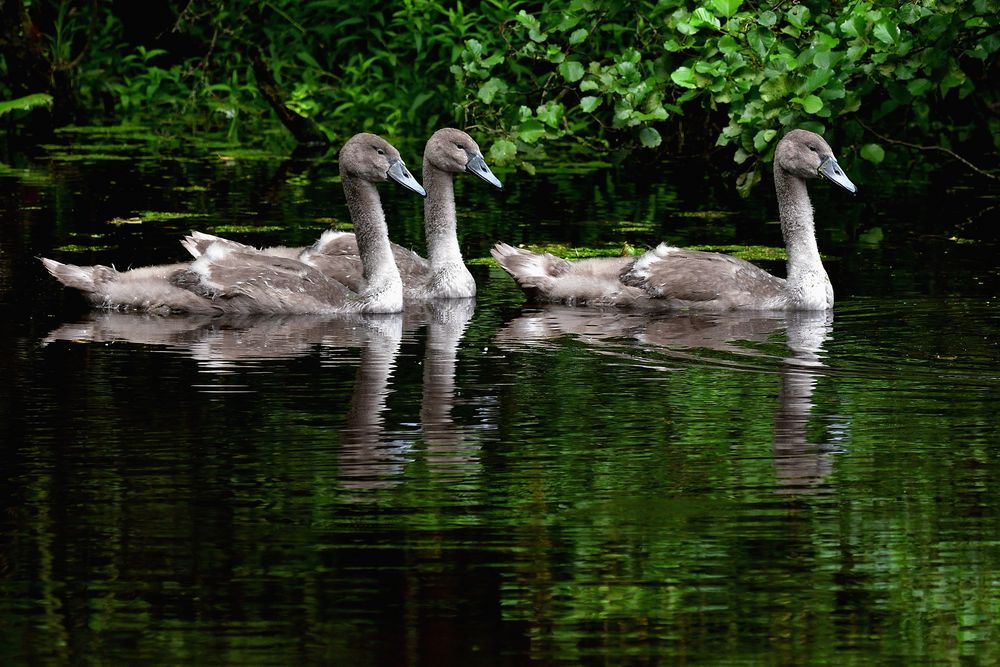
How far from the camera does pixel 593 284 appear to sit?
43.1ft

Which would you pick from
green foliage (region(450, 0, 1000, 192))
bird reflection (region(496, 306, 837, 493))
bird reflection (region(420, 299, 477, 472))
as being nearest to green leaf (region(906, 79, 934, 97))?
green foliage (region(450, 0, 1000, 192))

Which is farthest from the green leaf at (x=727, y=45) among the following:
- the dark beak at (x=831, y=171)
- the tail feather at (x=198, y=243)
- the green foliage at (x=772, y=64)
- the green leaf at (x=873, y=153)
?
the tail feather at (x=198, y=243)

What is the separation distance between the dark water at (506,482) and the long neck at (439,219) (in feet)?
1.34

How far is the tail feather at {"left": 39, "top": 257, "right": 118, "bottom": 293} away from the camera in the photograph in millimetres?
12492

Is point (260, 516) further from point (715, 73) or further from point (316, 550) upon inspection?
point (715, 73)

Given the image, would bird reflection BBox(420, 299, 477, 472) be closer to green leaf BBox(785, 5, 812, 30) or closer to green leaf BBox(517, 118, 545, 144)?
green leaf BBox(517, 118, 545, 144)

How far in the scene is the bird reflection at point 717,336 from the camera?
32.3ft

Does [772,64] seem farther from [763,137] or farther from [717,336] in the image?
[717,336]

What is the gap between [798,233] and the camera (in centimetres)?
1322

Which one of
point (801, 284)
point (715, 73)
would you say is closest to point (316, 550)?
point (801, 284)

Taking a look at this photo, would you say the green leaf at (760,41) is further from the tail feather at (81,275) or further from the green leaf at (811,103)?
the tail feather at (81,275)

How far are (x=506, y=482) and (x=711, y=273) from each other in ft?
16.7

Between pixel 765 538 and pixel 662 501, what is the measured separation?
62 centimetres

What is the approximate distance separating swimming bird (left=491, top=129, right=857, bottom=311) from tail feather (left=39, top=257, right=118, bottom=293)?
251cm
